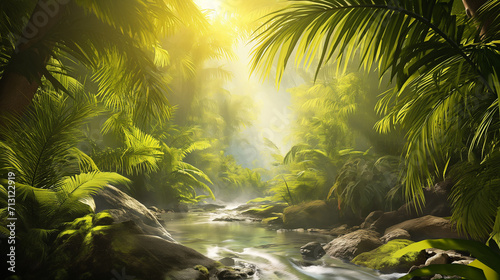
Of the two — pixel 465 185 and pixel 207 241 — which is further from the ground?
pixel 465 185

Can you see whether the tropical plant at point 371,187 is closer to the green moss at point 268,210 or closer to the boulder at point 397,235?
the boulder at point 397,235

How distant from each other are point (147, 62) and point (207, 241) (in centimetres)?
422

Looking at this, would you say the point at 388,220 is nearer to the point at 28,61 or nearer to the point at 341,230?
the point at 341,230

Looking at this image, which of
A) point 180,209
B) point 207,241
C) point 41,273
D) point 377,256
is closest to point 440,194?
point 377,256

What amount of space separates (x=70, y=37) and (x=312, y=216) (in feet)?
24.8

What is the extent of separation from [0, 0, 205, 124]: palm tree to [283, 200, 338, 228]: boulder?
21.3 feet

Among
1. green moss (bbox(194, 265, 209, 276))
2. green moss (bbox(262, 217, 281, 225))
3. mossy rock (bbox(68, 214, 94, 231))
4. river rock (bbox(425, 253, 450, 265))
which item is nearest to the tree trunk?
mossy rock (bbox(68, 214, 94, 231))

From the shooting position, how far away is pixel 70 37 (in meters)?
2.70

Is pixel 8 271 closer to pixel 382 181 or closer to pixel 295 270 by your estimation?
pixel 295 270

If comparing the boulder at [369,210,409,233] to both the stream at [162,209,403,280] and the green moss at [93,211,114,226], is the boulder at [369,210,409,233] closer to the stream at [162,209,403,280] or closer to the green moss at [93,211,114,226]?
the stream at [162,209,403,280]

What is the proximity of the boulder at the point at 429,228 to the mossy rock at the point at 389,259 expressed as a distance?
685 millimetres

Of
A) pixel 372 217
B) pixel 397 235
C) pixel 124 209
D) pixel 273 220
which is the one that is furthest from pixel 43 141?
pixel 273 220

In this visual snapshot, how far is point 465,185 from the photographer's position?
9.22ft

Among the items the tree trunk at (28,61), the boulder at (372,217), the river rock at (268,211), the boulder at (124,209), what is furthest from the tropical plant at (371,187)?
the tree trunk at (28,61)
